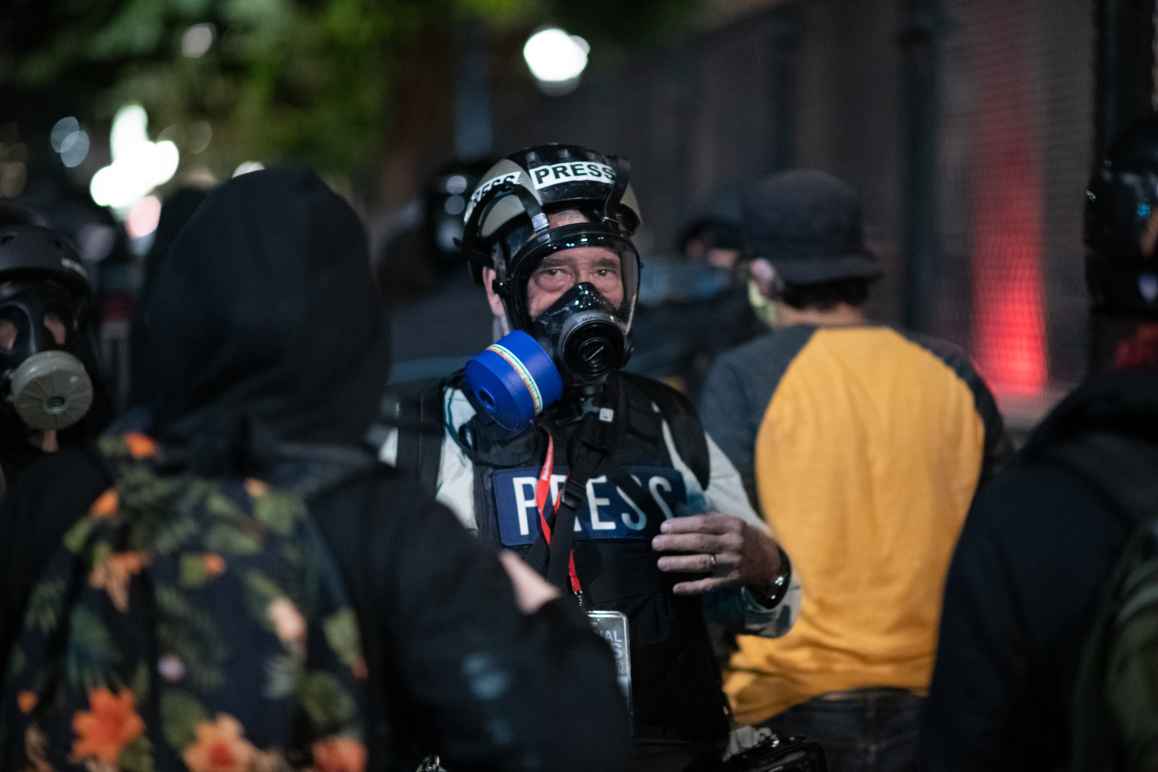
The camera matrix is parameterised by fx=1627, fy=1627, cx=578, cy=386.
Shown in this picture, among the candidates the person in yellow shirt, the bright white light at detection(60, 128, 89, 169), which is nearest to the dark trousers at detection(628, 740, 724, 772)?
the person in yellow shirt

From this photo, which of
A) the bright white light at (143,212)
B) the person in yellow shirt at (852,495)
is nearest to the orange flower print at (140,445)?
the person in yellow shirt at (852,495)

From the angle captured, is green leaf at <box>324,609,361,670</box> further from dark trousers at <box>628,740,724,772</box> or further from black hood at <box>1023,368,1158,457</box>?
dark trousers at <box>628,740,724,772</box>

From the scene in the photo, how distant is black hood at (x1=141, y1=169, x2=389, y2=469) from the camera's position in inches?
92.0

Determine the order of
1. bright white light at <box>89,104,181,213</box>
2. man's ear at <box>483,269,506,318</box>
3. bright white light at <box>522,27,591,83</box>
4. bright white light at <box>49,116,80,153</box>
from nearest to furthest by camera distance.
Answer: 1. man's ear at <box>483,269,506,318</box>
2. bright white light at <box>522,27,591,83</box>
3. bright white light at <box>49,116,80,153</box>
4. bright white light at <box>89,104,181,213</box>

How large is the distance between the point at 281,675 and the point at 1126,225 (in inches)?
56.5

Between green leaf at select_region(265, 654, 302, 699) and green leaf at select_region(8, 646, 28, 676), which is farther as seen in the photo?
green leaf at select_region(8, 646, 28, 676)

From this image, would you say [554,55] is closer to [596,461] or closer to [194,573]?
[596,461]

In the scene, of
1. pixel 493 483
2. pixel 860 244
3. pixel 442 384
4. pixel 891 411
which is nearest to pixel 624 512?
pixel 493 483

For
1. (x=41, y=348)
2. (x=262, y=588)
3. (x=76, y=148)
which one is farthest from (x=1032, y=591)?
(x=76, y=148)

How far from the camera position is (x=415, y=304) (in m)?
7.12

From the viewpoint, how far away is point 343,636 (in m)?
2.26

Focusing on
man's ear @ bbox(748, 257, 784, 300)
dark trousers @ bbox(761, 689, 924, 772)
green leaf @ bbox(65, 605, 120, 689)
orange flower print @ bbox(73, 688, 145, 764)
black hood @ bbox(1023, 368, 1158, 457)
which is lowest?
dark trousers @ bbox(761, 689, 924, 772)

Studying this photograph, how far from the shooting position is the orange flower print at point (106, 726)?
231cm

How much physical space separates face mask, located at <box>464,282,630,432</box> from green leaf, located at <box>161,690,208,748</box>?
1258 millimetres
